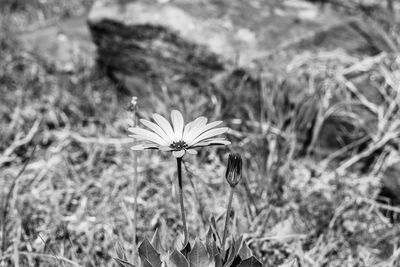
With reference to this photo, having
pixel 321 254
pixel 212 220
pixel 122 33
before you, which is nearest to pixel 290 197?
pixel 321 254

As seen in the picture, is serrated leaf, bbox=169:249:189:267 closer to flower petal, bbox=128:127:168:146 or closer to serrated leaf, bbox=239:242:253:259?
serrated leaf, bbox=239:242:253:259

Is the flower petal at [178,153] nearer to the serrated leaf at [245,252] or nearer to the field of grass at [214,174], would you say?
the serrated leaf at [245,252]

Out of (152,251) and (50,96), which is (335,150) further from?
(50,96)

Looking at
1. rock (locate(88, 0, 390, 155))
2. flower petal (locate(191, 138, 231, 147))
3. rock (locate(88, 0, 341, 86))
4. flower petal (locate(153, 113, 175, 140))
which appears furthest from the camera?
rock (locate(88, 0, 341, 86))

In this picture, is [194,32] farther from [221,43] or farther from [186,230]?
[186,230]

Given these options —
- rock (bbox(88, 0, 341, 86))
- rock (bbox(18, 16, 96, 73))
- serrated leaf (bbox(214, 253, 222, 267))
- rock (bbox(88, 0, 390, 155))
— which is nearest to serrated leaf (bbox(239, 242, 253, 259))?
serrated leaf (bbox(214, 253, 222, 267))

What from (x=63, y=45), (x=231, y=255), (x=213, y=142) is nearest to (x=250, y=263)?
(x=231, y=255)

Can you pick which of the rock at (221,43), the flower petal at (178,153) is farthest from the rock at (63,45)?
the flower petal at (178,153)
